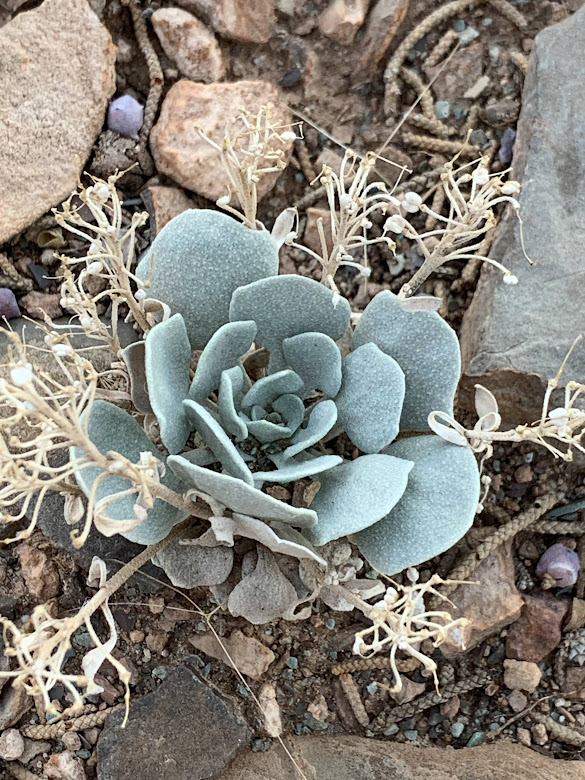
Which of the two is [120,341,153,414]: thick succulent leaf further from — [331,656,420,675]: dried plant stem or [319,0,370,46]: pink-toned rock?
[319,0,370,46]: pink-toned rock

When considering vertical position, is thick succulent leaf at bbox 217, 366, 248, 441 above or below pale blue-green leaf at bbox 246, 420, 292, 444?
above

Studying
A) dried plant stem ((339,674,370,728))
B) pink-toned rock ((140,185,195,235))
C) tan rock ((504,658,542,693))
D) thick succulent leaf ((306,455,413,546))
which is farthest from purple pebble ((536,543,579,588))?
pink-toned rock ((140,185,195,235))

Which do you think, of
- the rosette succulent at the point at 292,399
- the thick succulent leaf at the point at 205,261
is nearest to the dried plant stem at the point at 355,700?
the rosette succulent at the point at 292,399

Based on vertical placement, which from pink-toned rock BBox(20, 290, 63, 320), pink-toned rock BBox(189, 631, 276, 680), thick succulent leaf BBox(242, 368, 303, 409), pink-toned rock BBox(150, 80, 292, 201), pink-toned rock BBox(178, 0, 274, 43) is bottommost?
pink-toned rock BBox(189, 631, 276, 680)

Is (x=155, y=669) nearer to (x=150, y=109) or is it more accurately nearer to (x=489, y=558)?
(x=489, y=558)

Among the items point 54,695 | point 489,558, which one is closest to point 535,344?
point 489,558

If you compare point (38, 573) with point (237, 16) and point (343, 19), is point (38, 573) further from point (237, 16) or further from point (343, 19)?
point (343, 19)
